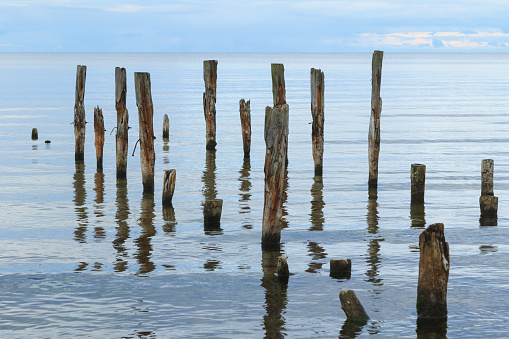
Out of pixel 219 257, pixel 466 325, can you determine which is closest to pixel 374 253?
pixel 219 257

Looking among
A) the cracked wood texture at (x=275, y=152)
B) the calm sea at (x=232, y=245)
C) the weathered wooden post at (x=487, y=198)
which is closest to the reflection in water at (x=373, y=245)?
the calm sea at (x=232, y=245)

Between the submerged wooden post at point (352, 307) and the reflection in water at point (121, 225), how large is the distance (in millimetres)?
4217

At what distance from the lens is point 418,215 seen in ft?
56.1

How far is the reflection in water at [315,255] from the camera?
12.7 meters

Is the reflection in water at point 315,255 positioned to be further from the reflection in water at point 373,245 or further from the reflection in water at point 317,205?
the reflection in water at point 317,205

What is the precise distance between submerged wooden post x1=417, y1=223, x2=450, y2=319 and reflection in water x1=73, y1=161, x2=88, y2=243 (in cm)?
722

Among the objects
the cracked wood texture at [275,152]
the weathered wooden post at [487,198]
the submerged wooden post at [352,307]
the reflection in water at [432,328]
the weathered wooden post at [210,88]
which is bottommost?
the reflection in water at [432,328]

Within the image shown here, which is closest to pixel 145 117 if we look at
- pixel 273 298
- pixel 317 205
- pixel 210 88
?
pixel 317 205

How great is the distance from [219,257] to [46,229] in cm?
441

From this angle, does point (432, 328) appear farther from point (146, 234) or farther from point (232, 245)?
point (146, 234)

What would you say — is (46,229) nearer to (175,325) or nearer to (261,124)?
(175,325)

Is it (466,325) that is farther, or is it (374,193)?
(374,193)

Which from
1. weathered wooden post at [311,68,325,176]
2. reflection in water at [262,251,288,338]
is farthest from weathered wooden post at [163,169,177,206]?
weathered wooden post at [311,68,325,176]

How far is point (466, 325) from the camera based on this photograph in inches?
397
